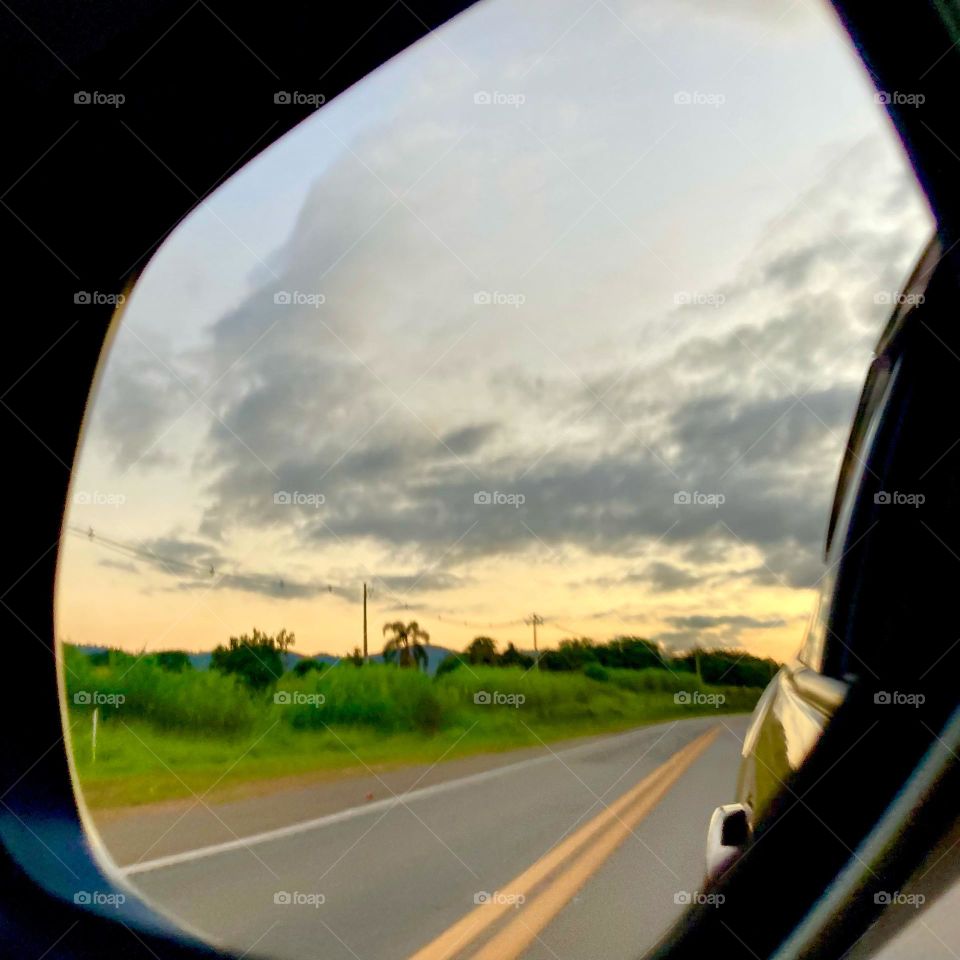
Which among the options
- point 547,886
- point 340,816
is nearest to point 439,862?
point 547,886

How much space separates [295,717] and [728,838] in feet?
24.4

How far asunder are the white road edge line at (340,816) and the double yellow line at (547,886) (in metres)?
1.24

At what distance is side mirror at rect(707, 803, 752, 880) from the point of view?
255 cm

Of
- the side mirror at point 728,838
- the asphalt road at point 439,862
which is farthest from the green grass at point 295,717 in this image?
the side mirror at point 728,838

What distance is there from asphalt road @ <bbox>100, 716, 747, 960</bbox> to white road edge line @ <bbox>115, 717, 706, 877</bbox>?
0.08 ft

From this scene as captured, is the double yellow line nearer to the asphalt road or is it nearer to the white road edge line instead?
the asphalt road

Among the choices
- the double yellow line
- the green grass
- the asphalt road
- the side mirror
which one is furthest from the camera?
the green grass

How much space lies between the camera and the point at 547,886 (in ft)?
16.6

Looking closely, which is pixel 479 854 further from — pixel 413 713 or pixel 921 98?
pixel 921 98

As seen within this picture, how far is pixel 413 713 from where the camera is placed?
9.47 meters

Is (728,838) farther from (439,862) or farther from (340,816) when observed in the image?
(340,816)

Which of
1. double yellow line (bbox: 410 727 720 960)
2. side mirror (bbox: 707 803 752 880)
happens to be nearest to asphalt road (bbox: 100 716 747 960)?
double yellow line (bbox: 410 727 720 960)

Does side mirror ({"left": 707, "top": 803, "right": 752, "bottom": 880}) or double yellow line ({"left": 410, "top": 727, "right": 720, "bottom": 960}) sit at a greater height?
side mirror ({"left": 707, "top": 803, "right": 752, "bottom": 880})

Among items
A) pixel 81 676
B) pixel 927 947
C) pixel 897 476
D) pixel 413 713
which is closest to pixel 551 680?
pixel 413 713
